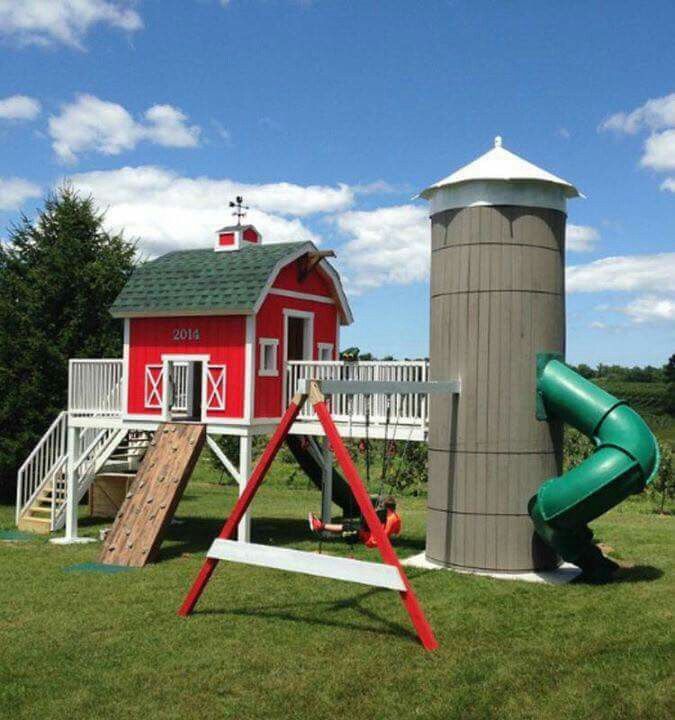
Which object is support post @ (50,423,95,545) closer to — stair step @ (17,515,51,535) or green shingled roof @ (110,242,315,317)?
stair step @ (17,515,51,535)

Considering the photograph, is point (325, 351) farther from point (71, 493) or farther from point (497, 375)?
point (71, 493)

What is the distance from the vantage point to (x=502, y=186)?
43.4 ft

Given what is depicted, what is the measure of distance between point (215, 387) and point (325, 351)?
2851 millimetres

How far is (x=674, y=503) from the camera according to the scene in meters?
26.2

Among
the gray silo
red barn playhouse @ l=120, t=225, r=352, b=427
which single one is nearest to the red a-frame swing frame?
the gray silo

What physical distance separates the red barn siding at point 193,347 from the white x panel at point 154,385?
10 cm

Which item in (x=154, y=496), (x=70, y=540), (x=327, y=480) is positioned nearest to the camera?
(x=154, y=496)

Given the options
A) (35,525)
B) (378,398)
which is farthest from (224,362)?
(35,525)

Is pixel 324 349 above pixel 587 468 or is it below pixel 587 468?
above

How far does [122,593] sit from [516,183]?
820cm

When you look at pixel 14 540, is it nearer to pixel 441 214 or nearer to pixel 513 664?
pixel 441 214

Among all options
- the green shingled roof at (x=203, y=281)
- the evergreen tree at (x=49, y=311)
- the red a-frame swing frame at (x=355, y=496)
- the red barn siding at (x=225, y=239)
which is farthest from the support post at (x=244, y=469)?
the evergreen tree at (x=49, y=311)

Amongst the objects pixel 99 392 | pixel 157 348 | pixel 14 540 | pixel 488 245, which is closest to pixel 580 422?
pixel 488 245

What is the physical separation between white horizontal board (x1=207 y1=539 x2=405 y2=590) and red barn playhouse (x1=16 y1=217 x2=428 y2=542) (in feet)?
14.7
